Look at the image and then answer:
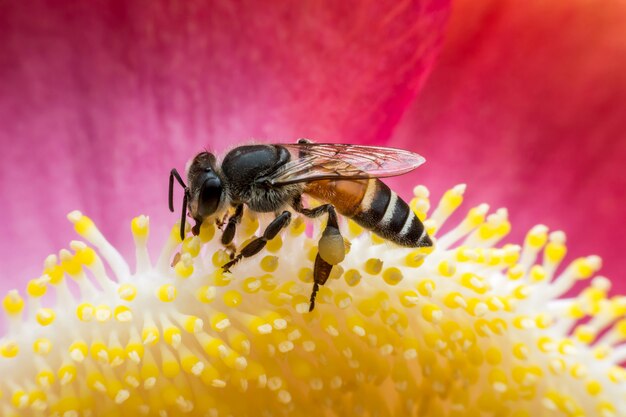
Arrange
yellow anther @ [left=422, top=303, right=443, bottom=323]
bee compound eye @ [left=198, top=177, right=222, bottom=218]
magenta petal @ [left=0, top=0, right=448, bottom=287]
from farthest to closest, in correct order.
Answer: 1. magenta petal @ [left=0, top=0, right=448, bottom=287]
2. yellow anther @ [left=422, top=303, right=443, bottom=323]
3. bee compound eye @ [left=198, top=177, right=222, bottom=218]

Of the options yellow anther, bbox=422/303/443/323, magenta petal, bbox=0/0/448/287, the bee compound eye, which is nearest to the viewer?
the bee compound eye

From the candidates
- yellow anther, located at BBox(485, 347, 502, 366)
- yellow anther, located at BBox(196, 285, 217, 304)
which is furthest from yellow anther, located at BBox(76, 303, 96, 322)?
yellow anther, located at BBox(485, 347, 502, 366)

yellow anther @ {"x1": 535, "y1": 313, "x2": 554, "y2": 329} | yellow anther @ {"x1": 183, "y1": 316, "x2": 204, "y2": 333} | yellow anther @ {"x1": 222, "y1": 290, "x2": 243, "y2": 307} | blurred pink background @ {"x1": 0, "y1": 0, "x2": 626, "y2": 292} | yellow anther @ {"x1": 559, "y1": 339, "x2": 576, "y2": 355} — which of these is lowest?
yellow anther @ {"x1": 559, "y1": 339, "x2": 576, "y2": 355}

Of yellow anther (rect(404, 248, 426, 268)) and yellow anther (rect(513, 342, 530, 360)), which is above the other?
yellow anther (rect(404, 248, 426, 268))

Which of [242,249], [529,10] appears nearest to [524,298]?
[242,249]

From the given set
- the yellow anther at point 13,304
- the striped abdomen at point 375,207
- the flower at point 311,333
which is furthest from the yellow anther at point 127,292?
the striped abdomen at point 375,207

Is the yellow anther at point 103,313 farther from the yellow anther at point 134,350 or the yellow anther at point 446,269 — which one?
the yellow anther at point 446,269

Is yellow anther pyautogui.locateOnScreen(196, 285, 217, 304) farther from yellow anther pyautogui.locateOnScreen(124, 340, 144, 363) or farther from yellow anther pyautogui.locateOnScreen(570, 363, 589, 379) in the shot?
yellow anther pyautogui.locateOnScreen(570, 363, 589, 379)
